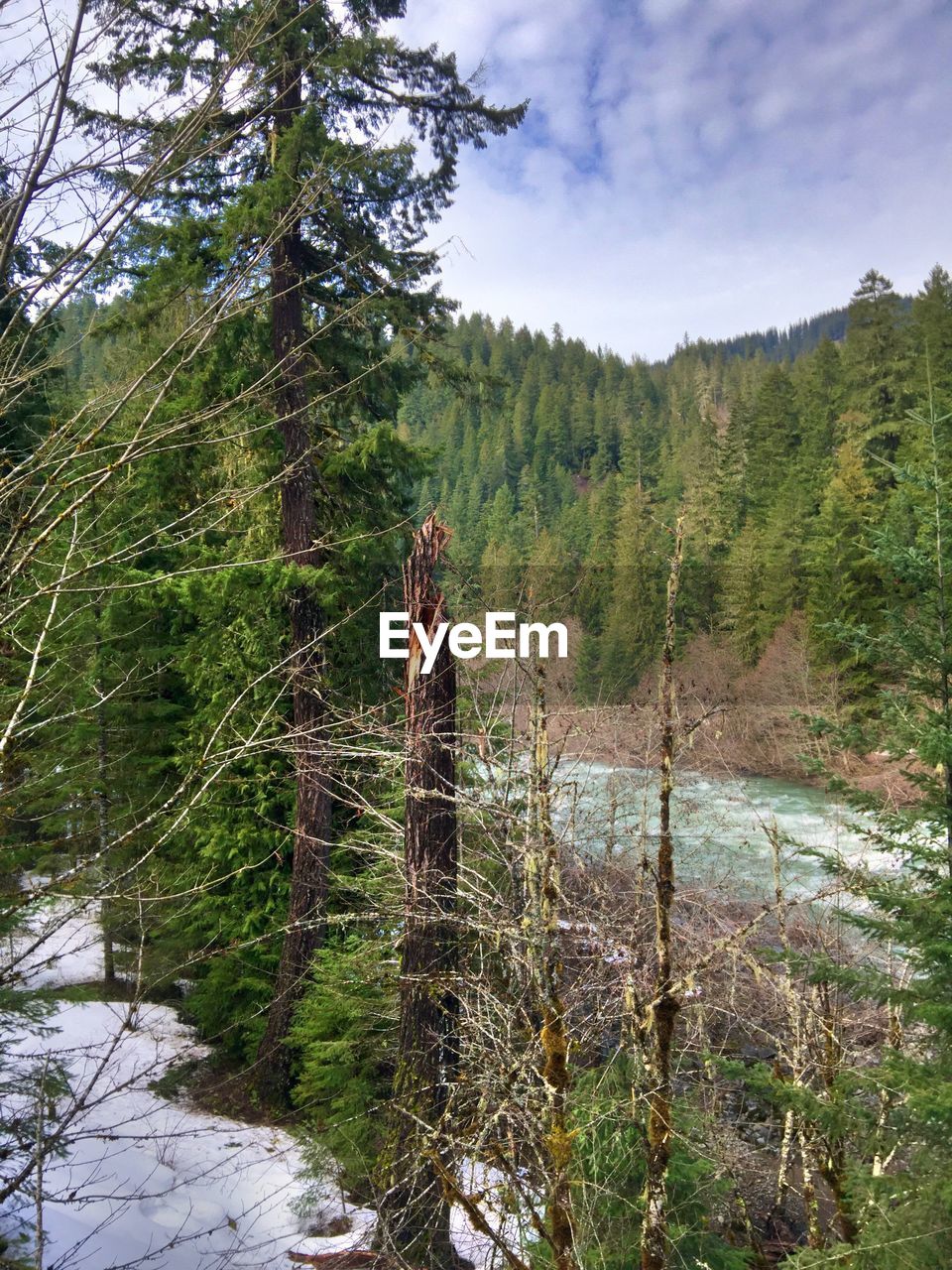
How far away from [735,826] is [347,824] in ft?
14.3

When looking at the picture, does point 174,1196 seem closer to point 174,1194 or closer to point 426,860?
point 174,1194

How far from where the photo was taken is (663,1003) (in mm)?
2955

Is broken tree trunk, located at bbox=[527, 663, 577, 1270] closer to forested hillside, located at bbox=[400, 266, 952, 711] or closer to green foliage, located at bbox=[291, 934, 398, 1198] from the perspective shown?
forested hillside, located at bbox=[400, 266, 952, 711]

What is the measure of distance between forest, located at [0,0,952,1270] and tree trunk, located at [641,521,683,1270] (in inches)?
0.7

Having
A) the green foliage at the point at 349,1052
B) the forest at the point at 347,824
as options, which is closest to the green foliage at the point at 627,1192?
the forest at the point at 347,824

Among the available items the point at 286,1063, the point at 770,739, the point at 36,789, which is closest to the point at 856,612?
the point at 770,739

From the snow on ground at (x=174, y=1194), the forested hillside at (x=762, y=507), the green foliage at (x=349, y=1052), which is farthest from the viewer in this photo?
the forested hillside at (x=762, y=507)

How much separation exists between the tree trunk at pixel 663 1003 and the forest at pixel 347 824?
0.7 inches

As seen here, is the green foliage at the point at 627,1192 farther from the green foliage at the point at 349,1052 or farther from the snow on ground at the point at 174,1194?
the snow on ground at the point at 174,1194

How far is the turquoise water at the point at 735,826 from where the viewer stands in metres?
9.09

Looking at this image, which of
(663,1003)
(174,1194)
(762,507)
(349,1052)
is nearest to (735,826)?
(349,1052)

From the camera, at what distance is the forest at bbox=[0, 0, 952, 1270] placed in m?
2.76

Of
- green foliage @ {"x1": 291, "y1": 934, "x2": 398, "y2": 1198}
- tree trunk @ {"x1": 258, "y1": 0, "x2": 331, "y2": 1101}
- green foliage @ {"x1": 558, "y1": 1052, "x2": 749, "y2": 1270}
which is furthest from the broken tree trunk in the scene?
tree trunk @ {"x1": 258, "y1": 0, "x2": 331, "y2": 1101}

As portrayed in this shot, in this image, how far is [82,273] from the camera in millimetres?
2061
